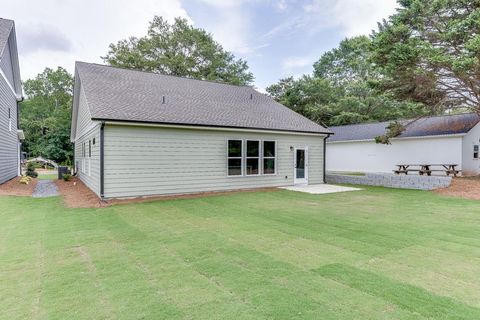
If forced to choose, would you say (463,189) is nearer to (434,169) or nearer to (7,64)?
(434,169)

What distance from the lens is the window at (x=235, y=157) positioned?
1170 centimetres

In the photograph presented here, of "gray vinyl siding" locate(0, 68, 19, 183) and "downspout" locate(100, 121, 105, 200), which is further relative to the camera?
"gray vinyl siding" locate(0, 68, 19, 183)

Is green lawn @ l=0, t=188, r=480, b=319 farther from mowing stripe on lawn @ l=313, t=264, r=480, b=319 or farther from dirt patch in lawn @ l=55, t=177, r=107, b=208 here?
dirt patch in lawn @ l=55, t=177, r=107, b=208

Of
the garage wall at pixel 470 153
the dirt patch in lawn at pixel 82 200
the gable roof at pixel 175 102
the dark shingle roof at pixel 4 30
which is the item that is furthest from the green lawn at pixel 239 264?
the garage wall at pixel 470 153

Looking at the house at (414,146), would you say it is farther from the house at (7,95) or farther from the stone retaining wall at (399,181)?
the house at (7,95)

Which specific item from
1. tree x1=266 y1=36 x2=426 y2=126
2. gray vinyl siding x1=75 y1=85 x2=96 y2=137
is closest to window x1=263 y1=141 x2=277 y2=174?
gray vinyl siding x1=75 y1=85 x2=96 y2=137

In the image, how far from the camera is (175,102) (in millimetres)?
12133

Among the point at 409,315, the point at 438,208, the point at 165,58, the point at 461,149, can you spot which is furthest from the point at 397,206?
the point at 165,58

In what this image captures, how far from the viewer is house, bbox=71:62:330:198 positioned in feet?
31.0

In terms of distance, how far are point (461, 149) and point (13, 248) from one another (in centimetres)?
1894

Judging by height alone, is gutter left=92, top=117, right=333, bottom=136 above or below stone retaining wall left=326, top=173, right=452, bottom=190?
above

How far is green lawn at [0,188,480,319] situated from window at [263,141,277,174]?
5102mm

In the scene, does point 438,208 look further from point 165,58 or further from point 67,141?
point 67,141

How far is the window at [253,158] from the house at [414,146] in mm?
9252
